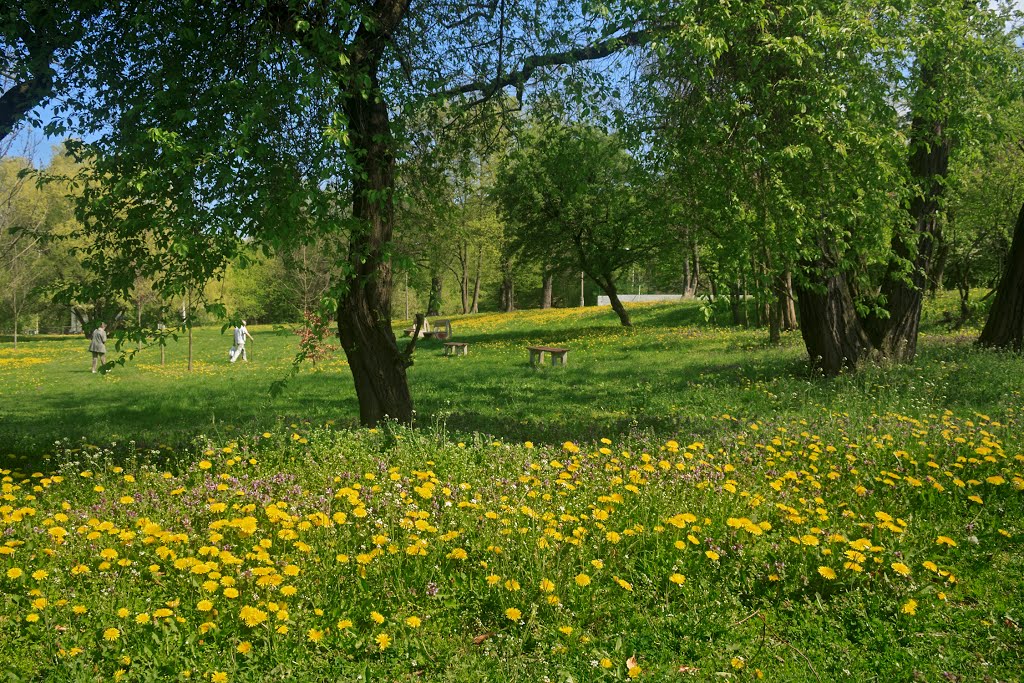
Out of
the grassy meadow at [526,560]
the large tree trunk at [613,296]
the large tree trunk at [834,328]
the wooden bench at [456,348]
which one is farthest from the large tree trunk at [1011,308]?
the wooden bench at [456,348]

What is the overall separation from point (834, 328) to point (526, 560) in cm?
1003

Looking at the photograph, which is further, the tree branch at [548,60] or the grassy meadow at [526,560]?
the tree branch at [548,60]

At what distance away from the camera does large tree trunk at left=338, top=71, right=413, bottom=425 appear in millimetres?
7559

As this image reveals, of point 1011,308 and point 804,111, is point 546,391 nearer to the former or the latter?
point 804,111

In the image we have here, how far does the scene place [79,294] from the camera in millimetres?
6602

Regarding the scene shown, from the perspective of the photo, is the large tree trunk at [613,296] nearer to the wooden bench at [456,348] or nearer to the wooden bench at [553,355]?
the wooden bench at [456,348]

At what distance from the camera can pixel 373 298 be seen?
7.83 m

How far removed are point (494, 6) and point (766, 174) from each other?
4084mm

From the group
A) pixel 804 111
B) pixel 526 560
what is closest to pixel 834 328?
pixel 804 111

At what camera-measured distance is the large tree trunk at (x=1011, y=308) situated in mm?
13289

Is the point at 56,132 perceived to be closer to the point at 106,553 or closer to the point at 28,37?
the point at 28,37

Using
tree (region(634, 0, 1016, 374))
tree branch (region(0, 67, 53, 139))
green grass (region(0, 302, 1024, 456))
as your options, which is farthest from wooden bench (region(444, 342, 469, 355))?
tree branch (region(0, 67, 53, 139))

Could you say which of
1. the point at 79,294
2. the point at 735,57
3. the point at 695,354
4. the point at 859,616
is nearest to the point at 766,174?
the point at 735,57

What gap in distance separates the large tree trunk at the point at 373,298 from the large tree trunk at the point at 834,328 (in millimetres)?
7581
